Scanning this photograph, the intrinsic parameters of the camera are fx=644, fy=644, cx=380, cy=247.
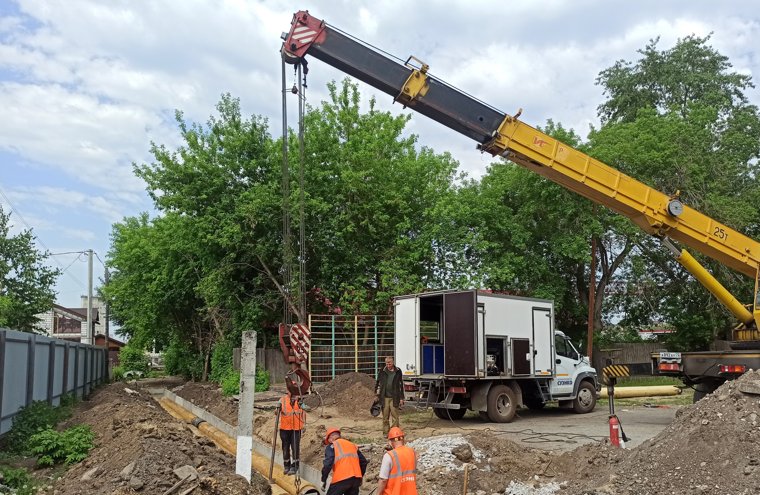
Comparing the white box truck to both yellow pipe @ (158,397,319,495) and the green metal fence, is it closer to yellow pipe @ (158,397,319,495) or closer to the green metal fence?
yellow pipe @ (158,397,319,495)

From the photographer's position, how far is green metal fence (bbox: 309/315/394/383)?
24688mm

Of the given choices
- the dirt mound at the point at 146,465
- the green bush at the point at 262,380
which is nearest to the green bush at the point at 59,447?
the dirt mound at the point at 146,465

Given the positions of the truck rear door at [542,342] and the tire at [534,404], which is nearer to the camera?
the truck rear door at [542,342]

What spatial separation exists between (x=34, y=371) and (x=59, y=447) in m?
3.69

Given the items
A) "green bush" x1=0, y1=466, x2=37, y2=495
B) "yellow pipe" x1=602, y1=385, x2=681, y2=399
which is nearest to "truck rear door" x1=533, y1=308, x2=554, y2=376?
"yellow pipe" x1=602, y1=385, x2=681, y2=399

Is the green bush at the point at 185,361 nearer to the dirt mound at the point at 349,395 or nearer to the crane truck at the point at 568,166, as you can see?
the dirt mound at the point at 349,395

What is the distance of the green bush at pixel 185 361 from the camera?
3531 centimetres

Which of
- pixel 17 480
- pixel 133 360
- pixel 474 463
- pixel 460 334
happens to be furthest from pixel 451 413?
pixel 133 360

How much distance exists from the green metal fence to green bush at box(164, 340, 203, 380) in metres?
12.4

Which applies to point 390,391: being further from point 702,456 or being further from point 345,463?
point 702,456

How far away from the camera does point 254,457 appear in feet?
44.0

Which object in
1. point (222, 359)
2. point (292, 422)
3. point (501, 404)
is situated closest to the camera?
point (292, 422)

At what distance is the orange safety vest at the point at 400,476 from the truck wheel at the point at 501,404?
10.0 metres

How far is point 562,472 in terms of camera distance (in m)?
9.37
